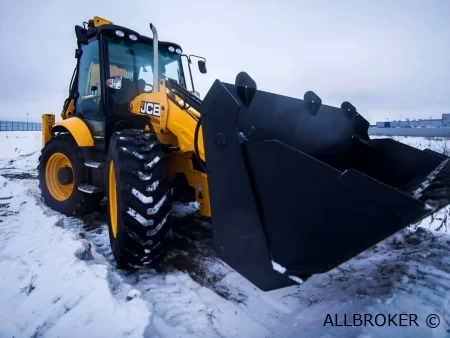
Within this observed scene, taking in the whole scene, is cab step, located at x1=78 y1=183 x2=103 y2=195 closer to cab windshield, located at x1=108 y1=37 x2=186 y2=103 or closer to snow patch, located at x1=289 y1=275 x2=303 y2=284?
cab windshield, located at x1=108 y1=37 x2=186 y2=103

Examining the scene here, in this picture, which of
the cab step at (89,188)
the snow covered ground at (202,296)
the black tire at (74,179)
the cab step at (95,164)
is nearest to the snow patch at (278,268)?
the snow covered ground at (202,296)

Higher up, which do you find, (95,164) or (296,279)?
(95,164)

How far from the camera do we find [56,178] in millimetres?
5344

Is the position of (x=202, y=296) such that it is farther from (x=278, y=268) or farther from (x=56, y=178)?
(x=56, y=178)

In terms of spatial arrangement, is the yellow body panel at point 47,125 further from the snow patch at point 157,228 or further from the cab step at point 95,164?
the snow patch at point 157,228

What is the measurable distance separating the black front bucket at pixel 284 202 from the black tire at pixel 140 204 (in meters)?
0.78

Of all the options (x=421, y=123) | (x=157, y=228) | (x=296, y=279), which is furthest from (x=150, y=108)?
(x=421, y=123)

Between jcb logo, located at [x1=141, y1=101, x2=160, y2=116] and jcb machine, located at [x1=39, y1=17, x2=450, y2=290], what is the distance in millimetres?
22

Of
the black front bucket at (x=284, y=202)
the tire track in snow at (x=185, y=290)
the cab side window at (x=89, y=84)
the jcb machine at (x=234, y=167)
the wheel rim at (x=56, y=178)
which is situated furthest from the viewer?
the wheel rim at (x=56, y=178)

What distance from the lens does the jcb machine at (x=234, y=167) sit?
1699mm

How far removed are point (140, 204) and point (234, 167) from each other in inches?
43.2

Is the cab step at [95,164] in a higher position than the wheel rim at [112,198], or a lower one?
higher

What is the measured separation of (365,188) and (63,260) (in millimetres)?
2673

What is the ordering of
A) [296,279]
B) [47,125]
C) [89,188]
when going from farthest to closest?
1. [47,125]
2. [89,188]
3. [296,279]
